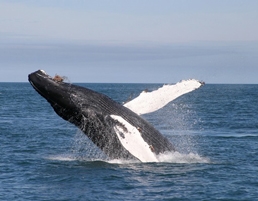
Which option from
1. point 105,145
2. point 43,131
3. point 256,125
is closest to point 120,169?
point 105,145

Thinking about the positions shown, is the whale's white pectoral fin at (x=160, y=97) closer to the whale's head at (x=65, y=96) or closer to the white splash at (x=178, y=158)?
the white splash at (x=178, y=158)

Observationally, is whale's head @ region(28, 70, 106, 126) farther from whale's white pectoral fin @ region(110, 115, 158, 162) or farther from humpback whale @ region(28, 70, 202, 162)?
whale's white pectoral fin @ region(110, 115, 158, 162)

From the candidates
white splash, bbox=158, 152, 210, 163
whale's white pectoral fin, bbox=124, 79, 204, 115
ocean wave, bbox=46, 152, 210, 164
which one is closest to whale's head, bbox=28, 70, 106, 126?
whale's white pectoral fin, bbox=124, 79, 204, 115

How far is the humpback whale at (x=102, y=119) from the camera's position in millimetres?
14922

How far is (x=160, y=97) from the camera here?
1609 centimetres

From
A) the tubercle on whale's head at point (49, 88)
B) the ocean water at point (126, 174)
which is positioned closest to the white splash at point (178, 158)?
the ocean water at point (126, 174)

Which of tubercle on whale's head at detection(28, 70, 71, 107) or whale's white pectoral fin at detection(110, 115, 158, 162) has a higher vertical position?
tubercle on whale's head at detection(28, 70, 71, 107)

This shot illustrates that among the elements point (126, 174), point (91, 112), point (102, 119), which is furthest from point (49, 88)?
point (126, 174)

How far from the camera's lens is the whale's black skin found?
14.9m

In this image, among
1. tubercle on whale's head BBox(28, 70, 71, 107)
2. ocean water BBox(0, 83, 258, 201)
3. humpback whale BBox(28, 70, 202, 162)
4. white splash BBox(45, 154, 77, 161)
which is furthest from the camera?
white splash BBox(45, 154, 77, 161)

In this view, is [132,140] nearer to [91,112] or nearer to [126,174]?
[126,174]

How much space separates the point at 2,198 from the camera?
12750 mm

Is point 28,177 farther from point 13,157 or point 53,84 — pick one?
point 13,157

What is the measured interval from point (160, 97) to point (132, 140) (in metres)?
1.64
